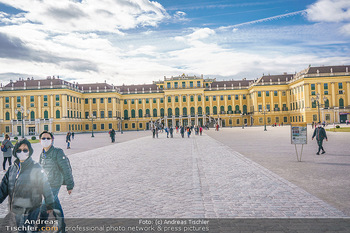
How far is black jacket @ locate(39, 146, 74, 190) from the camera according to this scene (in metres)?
4.49

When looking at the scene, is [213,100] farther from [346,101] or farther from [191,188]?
[191,188]

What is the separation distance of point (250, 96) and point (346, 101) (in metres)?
23.8

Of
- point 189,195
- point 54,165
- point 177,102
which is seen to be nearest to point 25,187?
point 54,165

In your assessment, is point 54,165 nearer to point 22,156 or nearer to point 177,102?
point 22,156

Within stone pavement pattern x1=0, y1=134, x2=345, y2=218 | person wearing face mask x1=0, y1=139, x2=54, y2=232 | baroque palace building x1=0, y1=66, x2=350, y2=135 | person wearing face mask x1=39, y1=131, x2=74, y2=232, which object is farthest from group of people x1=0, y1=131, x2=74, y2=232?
baroque palace building x1=0, y1=66, x2=350, y2=135

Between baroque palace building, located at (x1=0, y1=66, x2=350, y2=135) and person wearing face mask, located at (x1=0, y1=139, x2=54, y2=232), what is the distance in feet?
210

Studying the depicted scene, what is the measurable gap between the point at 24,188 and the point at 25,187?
15 mm

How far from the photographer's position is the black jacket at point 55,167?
4.49 m

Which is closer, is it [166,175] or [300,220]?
[300,220]

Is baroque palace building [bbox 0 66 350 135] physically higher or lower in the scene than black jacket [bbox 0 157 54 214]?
A: higher

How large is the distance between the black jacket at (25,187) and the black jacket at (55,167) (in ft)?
3.11

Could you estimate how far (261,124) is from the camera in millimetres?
78500

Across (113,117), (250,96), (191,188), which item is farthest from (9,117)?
(191,188)

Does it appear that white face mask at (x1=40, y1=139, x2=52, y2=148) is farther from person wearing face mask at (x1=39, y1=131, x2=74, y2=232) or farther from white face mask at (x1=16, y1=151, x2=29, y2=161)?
white face mask at (x1=16, y1=151, x2=29, y2=161)
